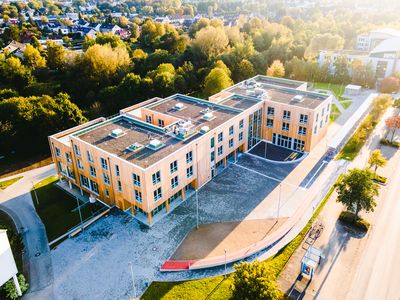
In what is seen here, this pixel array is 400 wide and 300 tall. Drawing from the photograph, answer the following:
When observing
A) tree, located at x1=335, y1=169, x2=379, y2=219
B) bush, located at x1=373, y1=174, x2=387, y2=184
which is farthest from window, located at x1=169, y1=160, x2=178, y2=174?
bush, located at x1=373, y1=174, x2=387, y2=184

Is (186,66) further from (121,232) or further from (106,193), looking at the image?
(121,232)

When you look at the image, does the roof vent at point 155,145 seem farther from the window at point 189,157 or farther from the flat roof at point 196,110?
the flat roof at point 196,110

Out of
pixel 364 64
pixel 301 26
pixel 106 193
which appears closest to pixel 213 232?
pixel 106 193

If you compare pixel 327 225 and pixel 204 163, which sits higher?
pixel 204 163

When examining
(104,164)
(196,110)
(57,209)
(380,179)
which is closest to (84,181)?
(57,209)

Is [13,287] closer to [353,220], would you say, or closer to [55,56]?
[353,220]
